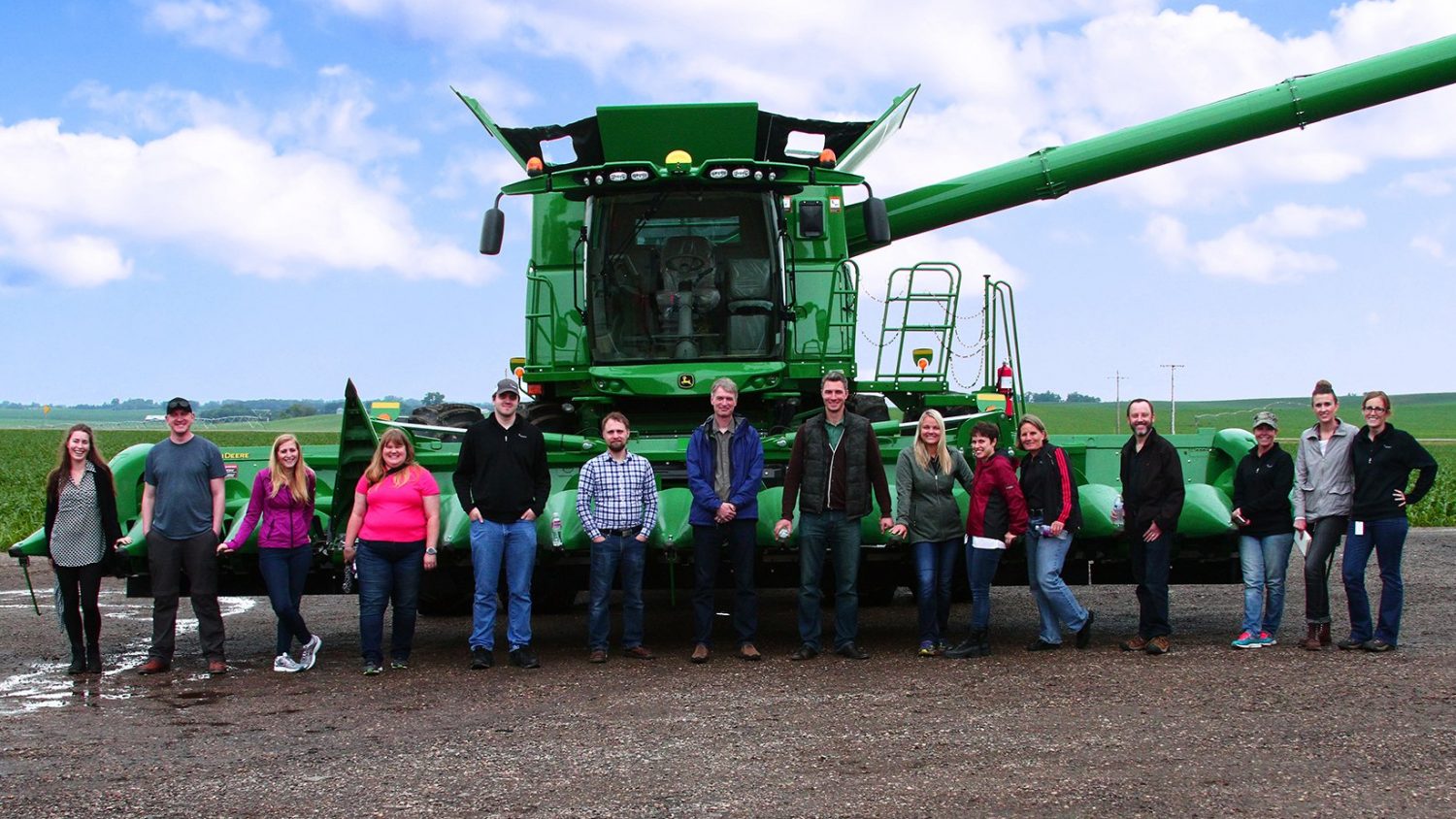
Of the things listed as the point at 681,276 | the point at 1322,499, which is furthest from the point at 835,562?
the point at 1322,499

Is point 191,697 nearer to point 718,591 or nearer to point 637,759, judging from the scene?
point 637,759

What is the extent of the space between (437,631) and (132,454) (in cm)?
260

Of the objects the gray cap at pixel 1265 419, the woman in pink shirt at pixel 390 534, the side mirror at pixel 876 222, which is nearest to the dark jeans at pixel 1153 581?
the gray cap at pixel 1265 419

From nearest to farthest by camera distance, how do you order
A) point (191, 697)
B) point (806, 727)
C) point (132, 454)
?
point (806, 727) → point (191, 697) → point (132, 454)

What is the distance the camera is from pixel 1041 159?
47.0 feet

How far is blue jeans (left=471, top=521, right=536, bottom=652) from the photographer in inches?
361

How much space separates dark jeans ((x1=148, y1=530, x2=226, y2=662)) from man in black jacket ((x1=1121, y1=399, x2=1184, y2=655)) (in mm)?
5680

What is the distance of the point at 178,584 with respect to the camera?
30.7 feet

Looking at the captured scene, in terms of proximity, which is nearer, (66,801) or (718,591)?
(66,801)

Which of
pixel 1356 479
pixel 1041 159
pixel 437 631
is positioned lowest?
pixel 437 631

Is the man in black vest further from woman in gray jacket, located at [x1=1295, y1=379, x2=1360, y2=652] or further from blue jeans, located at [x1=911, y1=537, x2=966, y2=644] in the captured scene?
woman in gray jacket, located at [x1=1295, y1=379, x2=1360, y2=652]

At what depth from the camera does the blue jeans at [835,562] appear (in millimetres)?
9336

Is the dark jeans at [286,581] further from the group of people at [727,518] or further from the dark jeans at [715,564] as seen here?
the dark jeans at [715,564]

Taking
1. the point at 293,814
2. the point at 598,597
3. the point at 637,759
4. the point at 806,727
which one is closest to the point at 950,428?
the point at 598,597
